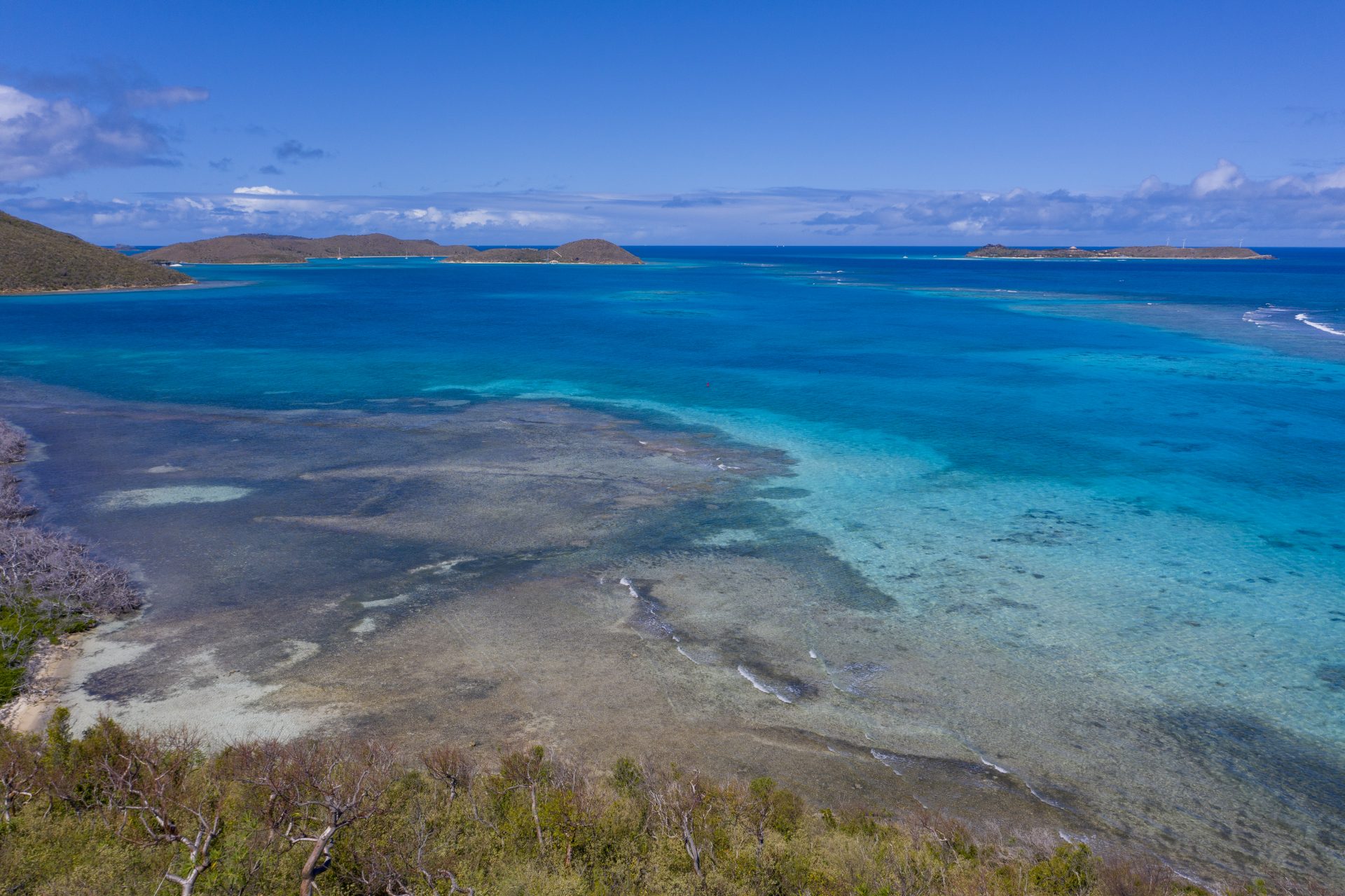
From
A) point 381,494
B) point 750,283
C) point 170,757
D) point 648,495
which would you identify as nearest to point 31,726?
point 170,757

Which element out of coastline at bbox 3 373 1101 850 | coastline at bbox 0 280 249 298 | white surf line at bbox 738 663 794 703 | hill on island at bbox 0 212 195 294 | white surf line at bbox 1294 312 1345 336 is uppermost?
hill on island at bbox 0 212 195 294

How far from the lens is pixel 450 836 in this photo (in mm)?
9727

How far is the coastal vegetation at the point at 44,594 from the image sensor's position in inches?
591

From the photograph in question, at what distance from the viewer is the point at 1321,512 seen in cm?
2394

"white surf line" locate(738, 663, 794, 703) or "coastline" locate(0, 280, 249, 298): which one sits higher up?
"coastline" locate(0, 280, 249, 298)

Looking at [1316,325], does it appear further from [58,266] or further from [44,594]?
[58,266]

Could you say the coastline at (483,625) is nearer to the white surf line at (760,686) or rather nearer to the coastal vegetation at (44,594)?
the white surf line at (760,686)

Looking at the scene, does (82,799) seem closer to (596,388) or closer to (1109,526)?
(1109,526)

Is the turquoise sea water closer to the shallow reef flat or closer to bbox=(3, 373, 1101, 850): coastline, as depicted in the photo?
the shallow reef flat

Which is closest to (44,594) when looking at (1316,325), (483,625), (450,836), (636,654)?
(483,625)

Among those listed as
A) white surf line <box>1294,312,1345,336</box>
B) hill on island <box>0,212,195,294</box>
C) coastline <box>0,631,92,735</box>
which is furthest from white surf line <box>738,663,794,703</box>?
hill on island <box>0,212,195,294</box>

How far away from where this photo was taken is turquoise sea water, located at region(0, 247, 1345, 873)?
13.7m

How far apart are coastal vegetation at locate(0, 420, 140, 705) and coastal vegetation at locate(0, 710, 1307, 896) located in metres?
4.44

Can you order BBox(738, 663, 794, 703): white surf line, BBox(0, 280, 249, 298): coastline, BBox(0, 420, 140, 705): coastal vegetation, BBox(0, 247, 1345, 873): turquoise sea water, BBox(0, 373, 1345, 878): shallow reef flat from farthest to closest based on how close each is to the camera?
BBox(0, 280, 249, 298): coastline
BBox(0, 420, 140, 705): coastal vegetation
BBox(738, 663, 794, 703): white surf line
BBox(0, 247, 1345, 873): turquoise sea water
BBox(0, 373, 1345, 878): shallow reef flat
